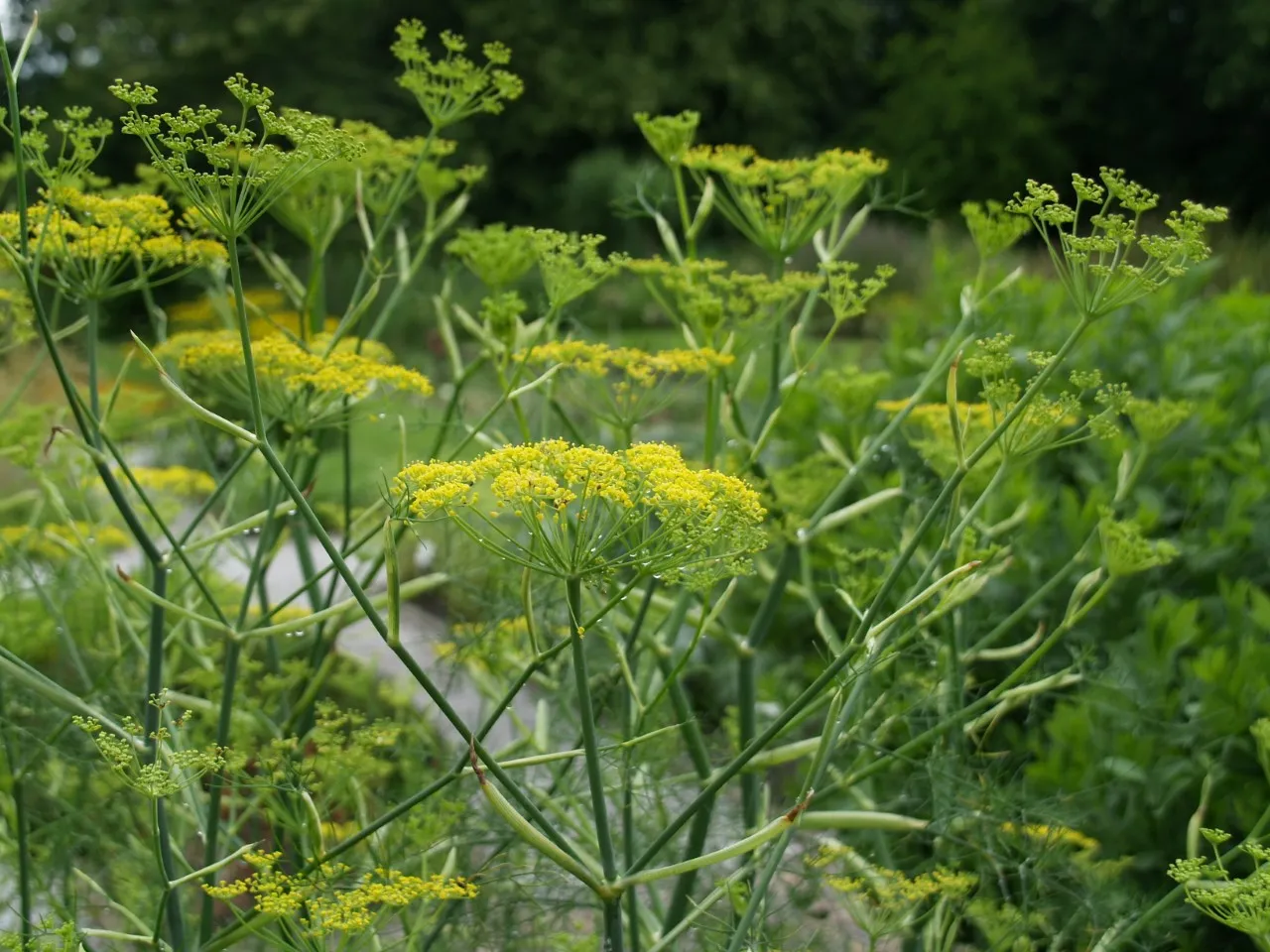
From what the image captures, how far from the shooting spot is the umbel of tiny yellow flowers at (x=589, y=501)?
1377 mm

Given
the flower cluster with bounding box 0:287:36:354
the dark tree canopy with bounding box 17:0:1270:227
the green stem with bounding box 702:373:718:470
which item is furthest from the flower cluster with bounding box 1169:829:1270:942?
the dark tree canopy with bounding box 17:0:1270:227

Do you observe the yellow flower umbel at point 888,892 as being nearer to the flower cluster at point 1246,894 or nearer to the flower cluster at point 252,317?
the flower cluster at point 1246,894

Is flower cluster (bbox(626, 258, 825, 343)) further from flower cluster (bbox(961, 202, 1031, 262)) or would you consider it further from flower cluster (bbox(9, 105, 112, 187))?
flower cluster (bbox(9, 105, 112, 187))

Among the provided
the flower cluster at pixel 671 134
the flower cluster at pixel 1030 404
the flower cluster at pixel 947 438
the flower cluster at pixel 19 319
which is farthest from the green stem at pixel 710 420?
the flower cluster at pixel 19 319

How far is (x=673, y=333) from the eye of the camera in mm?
16625

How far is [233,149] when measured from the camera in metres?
1.44

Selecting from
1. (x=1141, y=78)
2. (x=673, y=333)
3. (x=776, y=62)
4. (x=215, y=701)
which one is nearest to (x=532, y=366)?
(x=215, y=701)

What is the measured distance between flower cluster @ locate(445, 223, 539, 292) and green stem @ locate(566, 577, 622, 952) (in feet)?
2.97

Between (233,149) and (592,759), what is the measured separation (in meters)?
0.79

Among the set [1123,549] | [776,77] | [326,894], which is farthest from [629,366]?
[776,77]

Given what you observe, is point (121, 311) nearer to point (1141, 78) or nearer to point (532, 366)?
point (532, 366)

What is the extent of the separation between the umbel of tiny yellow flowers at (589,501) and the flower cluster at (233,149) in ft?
1.13

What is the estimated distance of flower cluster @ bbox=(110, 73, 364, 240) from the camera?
4.48 feet

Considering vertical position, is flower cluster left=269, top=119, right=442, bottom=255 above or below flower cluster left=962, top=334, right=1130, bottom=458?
above
